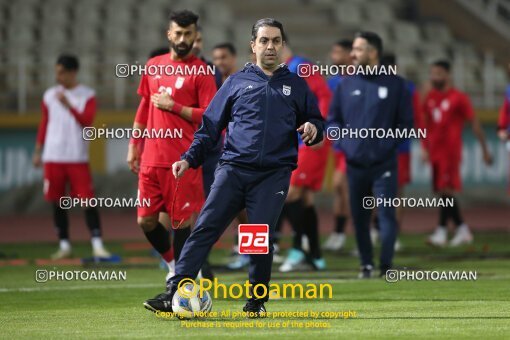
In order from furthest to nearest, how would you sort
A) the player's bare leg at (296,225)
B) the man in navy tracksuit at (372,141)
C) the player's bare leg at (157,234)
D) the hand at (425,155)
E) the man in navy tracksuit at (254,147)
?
the hand at (425,155) → the player's bare leg at (296,225) → the man in navy tracksuit at (372,141) → the player's bare leg at (157,234) → the man in navy tracksuit at (254,147)

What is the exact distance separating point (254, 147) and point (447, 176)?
9.66m

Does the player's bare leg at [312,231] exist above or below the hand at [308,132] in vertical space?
below

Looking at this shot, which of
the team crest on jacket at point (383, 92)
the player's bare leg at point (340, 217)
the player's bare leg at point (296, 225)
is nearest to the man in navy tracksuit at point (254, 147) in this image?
the team crest on jacket at point (383, 92)

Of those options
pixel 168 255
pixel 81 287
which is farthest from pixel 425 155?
pixel 168 255

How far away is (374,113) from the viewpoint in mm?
13484

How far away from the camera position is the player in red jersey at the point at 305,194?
1485 centimetres

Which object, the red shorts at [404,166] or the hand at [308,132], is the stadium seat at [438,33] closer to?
the red shorts at [404,166]

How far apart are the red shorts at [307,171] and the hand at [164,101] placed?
3632mm

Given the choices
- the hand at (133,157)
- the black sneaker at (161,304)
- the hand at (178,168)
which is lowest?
the black sneaker at (161,304)

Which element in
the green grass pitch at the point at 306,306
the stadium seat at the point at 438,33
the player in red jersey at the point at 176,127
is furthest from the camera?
the stadium seat at the point at 438,33

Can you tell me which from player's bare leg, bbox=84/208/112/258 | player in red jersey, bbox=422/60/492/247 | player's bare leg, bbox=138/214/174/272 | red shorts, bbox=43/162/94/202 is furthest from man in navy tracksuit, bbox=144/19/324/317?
player in red jersey, bbox=422/60/492/247

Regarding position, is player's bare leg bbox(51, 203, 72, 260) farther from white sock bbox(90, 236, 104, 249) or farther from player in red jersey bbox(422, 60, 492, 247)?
player in red jersey bbox(422, 60, 492, 247)

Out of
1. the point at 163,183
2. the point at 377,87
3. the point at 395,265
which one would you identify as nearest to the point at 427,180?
the point at 395,265

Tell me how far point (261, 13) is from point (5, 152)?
9.47 metres
